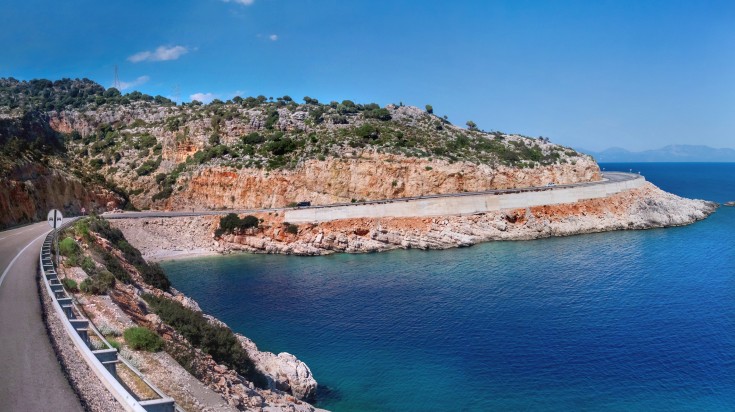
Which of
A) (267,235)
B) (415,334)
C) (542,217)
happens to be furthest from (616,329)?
(267,235)

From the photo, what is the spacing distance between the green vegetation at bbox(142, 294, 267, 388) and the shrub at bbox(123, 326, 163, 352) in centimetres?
270

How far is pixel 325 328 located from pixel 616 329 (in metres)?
14.2

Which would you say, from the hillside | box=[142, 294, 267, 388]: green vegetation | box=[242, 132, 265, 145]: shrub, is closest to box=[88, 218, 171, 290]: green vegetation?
box=[142, 294, 267, 388]: green vegetation

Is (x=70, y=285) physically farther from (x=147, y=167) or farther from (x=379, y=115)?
(x=379, y=115)

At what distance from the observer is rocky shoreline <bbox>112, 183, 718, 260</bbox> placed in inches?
1800

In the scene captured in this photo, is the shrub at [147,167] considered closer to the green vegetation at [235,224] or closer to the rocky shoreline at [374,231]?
the rocky shoreline at [374,231]

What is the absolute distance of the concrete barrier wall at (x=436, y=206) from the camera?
48.2 m

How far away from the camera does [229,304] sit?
28328 mm

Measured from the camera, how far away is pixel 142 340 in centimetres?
1024

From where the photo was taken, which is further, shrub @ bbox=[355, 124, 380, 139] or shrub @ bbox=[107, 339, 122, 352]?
→ shrub @ bbox=[355, 124, 380, 139]

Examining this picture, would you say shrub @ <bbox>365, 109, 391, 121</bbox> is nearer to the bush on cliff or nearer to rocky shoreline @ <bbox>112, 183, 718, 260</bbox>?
rocky shoreline @ <bbox>112, 183, 718, 260</bbox>

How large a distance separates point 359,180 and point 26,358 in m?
46.3

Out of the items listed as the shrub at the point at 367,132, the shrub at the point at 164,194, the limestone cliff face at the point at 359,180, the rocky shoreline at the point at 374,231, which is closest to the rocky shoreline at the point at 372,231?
the rocky shoreline at the point at 374,231

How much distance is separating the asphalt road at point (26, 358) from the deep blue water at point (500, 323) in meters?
9.25
